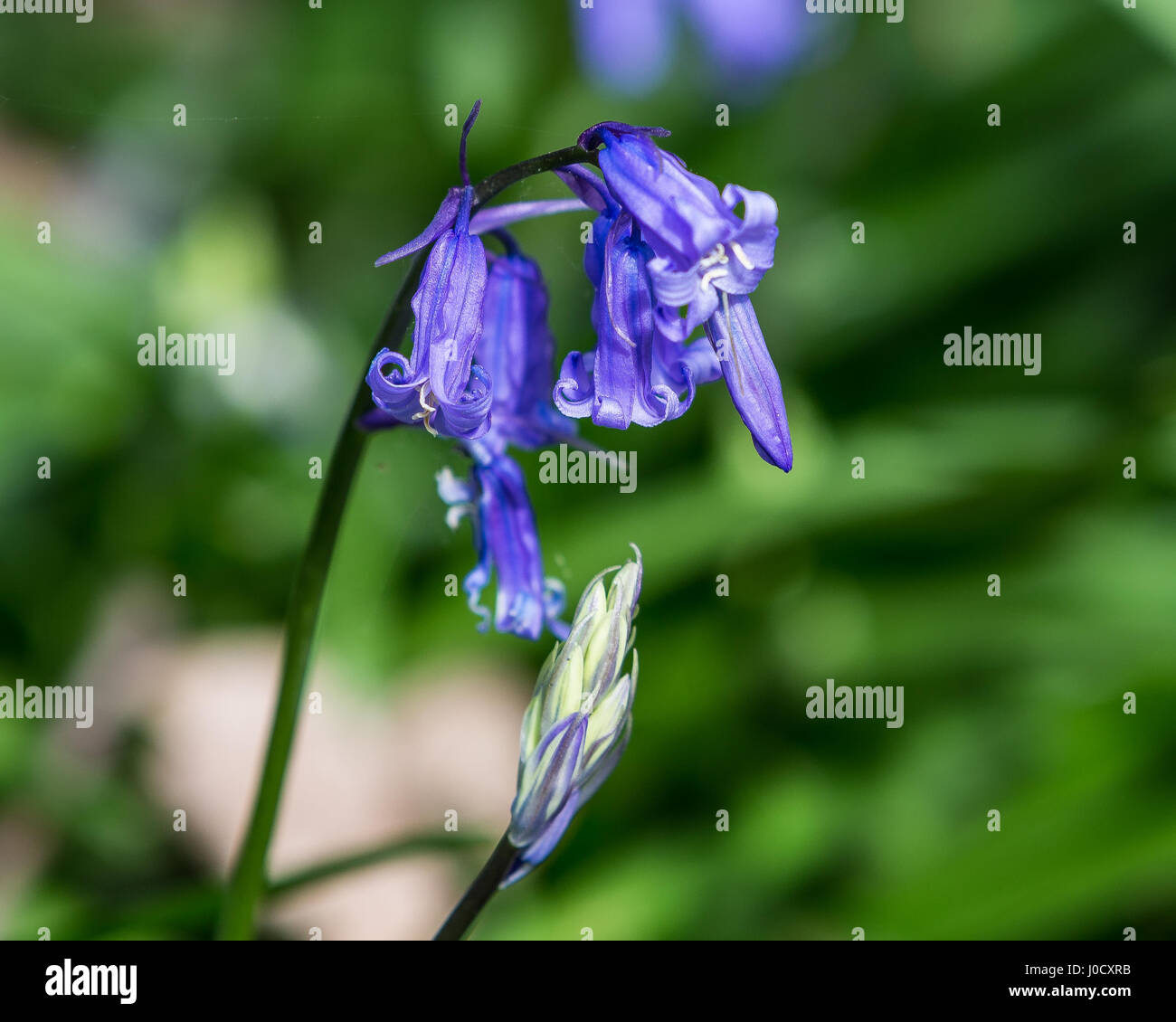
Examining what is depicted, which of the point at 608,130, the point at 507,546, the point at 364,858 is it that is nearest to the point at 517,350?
the point at 507,546

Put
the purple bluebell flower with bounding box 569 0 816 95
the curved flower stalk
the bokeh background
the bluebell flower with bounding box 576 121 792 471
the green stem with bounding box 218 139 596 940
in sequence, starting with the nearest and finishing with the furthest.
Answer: the bluebell flower with bounding box 576 121 792 471 → the curved flower stalk → the green stem with bounding box 218 139 596 940 → the bokeh background → the purple bluebell flower with bounding box 569 0 816 95

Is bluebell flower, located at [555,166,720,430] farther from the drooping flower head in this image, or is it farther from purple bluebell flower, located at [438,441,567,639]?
purple bluebell flower, located at [438,441,567,639]

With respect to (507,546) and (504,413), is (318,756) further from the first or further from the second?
(504,413)

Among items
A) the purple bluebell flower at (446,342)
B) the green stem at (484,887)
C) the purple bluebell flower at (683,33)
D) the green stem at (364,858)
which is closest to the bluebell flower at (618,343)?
the purple bluebell flower at (446,342)

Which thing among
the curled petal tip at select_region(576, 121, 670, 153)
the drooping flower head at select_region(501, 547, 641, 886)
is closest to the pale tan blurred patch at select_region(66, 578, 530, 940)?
the drooping flower head at select_region(501, 547, 641, 886)

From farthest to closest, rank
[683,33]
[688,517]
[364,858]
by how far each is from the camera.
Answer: [683,33]
[688,517]
[364,858]
